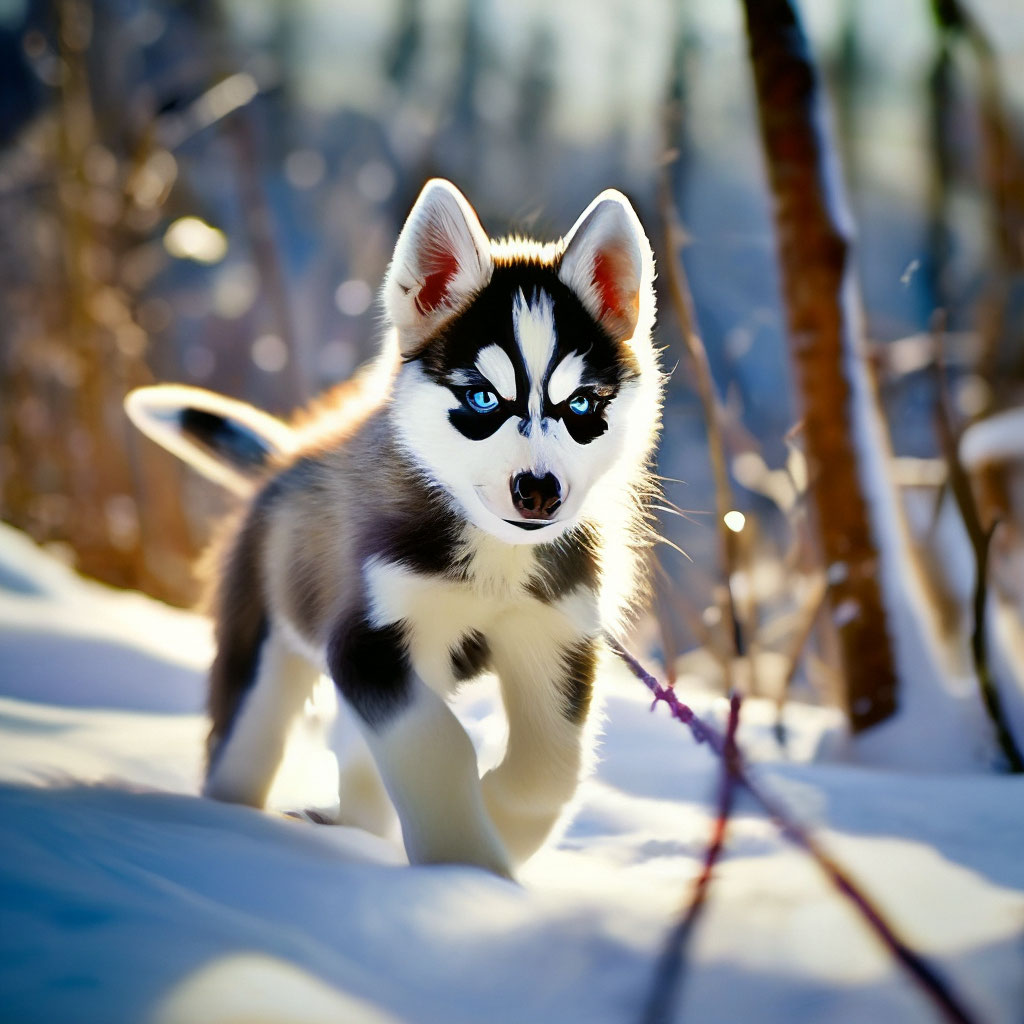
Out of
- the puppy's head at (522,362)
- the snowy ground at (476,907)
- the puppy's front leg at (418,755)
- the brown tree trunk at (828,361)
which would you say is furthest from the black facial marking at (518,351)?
the brown tree trunk at (828,361)

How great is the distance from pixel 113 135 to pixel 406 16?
1406 millimetres

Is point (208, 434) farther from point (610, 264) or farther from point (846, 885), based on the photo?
point (846, 885)

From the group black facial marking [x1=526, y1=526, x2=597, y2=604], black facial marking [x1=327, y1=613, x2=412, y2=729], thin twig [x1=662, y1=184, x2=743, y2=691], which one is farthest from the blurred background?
black facial marking [x1=327, y1=613, x2=412, y2=729]

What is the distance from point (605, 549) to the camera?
3.62 ft

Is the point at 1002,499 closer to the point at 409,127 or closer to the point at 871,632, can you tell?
the point at 871,632

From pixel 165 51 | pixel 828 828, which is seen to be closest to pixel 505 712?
pixel 828 828

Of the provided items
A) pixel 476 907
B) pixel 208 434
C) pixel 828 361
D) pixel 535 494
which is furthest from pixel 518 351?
pixel 828 361

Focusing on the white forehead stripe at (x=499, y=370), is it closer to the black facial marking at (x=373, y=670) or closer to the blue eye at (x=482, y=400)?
the blue eye at (x=482, y=400)

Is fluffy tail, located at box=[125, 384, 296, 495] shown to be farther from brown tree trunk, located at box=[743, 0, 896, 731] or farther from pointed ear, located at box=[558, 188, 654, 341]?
brown tree trunk, located at box=[743, 0, 896, 731]

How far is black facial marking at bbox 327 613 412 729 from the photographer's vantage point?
0.92 meters

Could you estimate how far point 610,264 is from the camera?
1024mm

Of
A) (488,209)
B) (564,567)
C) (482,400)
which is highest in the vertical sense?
(488,209)

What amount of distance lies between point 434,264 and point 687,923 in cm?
72

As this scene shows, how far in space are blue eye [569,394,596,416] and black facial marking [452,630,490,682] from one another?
28cm
